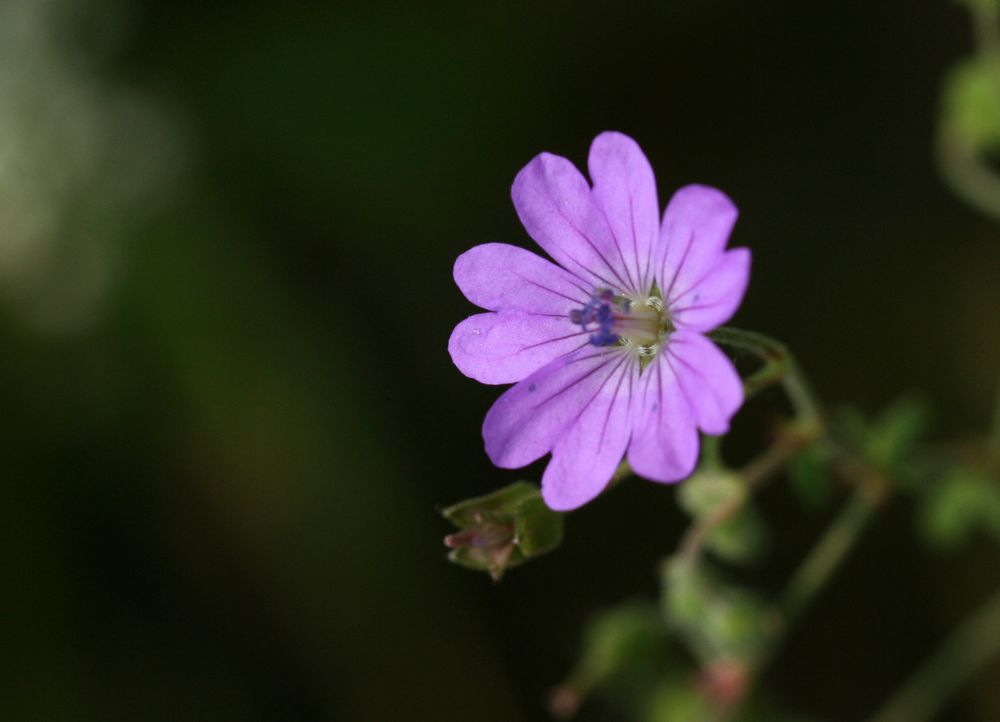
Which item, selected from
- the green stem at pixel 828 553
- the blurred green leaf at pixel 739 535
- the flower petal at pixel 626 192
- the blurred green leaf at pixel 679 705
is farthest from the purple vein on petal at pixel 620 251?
the blurred green leaf at pixel 679 705

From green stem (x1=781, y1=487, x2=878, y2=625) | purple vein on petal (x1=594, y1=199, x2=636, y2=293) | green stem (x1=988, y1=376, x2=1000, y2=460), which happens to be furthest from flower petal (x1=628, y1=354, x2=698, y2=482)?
green stem (x1=988, y1=376, x2=1000, y2=460)

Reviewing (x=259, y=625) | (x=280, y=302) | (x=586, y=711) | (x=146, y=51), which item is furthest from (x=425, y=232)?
(x=586, y=711)

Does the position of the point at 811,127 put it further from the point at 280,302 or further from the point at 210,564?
the point at 210,564

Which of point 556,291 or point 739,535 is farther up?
point 556,291

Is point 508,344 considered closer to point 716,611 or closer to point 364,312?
point 716,611

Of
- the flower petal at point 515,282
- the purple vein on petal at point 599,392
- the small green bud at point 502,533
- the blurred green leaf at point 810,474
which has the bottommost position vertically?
the blurred green leaf at point 810,474

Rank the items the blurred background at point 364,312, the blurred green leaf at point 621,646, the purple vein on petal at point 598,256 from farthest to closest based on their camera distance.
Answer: the blurred background at point 364,312
the blurred green leaf at point 621,646
the purple vein on petal at point 598,256

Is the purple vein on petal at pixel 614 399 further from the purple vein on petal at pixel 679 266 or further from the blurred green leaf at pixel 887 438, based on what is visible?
the blurred green leaf at pixel 887 438

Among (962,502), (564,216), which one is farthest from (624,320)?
(962,502)
